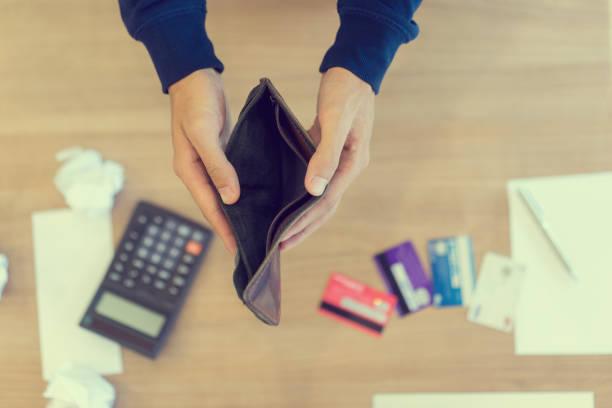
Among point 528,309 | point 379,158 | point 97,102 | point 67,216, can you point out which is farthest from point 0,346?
point 528,309

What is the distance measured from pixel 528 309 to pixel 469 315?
0.07m

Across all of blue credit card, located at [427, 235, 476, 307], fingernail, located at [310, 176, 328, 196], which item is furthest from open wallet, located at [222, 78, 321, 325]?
blue credit card, located at [427, 235, 476, 307]

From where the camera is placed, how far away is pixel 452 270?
73 cm

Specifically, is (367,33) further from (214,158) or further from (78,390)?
(78,390)

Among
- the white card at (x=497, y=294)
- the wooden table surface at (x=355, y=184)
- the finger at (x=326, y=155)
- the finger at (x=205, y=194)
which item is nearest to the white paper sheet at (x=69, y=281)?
the wooden table surface at (x=355, y=184)

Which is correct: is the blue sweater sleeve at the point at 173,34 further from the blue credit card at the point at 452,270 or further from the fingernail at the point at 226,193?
the blue credit card at the point at 452,270

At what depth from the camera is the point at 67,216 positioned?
737mm

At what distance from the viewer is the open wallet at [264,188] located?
0.48 meters

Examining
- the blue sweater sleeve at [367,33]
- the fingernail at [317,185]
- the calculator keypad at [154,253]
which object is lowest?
the calculator keypad at [154,253]

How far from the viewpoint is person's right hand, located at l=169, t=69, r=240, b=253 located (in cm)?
59

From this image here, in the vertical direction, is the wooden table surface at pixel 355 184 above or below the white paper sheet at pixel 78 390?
above

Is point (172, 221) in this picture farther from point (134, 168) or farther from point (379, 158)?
point (379, 158)

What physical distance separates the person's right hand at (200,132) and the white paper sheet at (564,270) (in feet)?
1.20

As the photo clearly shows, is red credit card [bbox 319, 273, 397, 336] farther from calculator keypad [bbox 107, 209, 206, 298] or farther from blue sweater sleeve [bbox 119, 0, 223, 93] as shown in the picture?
blue sweater sleeve [bbox 119, 0, 223, 93]
